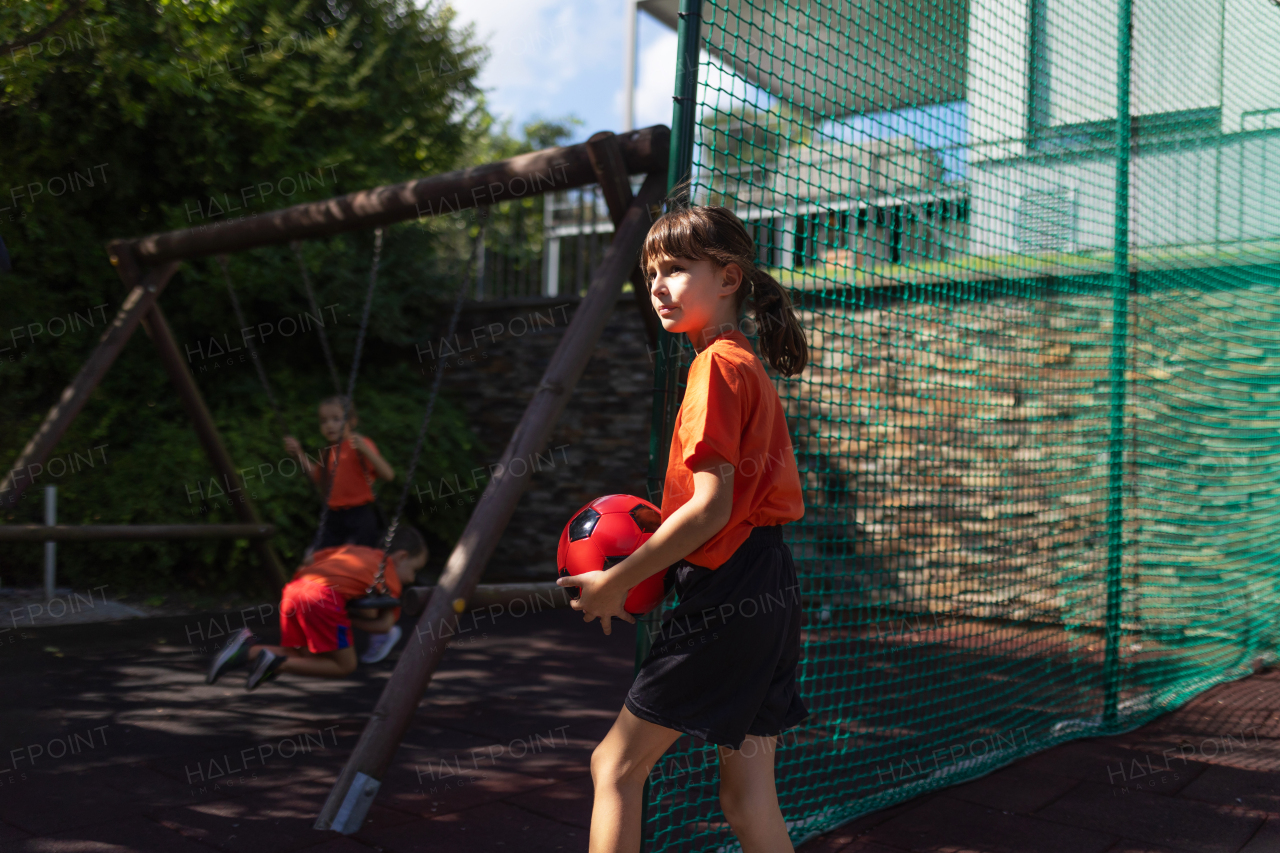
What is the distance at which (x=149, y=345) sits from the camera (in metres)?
8.09

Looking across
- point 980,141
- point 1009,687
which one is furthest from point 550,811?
point 980,141

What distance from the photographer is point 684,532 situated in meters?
1.69

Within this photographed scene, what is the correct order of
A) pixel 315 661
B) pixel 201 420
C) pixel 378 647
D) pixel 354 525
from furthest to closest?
pixel 201 420 < pixel 354 525 < pixel 378 647 < pixel 315 661

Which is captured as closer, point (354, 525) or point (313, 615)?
point (313, 615)

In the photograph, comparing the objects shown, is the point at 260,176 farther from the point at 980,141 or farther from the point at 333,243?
the point at 980,141

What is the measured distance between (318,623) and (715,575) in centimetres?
274

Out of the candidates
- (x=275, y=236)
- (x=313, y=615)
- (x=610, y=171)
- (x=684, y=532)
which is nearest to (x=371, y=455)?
(x=313, y=615)

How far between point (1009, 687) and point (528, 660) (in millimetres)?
2708

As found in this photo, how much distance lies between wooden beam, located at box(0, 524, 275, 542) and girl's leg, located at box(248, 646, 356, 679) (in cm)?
131

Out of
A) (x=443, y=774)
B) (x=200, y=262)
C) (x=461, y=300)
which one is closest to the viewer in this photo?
(x=443, y=774)

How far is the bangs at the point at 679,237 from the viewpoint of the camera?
1.85 meters

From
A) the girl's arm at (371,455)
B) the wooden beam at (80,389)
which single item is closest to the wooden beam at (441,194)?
the wooden beam at (80,389)

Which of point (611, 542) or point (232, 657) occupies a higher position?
point (611, 542)

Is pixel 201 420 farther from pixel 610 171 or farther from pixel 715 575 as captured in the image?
pixel 715 575
